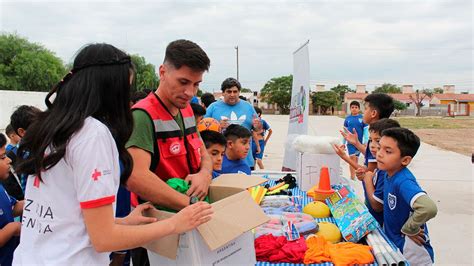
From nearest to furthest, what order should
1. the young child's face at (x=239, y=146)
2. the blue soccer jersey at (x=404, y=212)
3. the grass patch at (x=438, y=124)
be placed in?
1. the blue soccer jersey at (x=404, y=212)
2. the young child's face at (x=239, y=146)
3. the grass patch at (x=438, y=124)

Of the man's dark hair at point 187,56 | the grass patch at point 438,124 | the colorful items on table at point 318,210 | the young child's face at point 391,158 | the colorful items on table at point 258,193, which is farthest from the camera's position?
the grass patch at point 438,124

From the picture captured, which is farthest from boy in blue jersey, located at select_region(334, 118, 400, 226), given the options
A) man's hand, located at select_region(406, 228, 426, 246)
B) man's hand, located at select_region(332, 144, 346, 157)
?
man's hand, located at select_region(406, 228, 426, 246)

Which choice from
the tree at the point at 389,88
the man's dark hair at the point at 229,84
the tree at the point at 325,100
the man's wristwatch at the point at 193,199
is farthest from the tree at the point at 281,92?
the man's wristwatch at the point at 193,199

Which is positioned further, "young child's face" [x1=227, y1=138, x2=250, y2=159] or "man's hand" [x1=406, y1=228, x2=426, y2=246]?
"young child's face" [x1=227, y1=138, x2=250, y2=159]

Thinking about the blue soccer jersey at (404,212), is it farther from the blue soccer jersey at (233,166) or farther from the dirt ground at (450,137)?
the dirt ground at (450,137)

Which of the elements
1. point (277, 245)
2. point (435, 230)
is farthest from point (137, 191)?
point (435, 230)

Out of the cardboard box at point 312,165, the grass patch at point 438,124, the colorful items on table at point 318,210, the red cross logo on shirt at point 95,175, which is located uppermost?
the red cross logo on shirt at point 95,175

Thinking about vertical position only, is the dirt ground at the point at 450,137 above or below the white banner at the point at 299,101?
below

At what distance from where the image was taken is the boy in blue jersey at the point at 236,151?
332 centimetres

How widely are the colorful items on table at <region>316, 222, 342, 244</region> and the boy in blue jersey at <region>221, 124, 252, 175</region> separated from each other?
1.11 meters

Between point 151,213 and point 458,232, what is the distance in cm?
431

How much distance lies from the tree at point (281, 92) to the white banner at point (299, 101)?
5151 cm

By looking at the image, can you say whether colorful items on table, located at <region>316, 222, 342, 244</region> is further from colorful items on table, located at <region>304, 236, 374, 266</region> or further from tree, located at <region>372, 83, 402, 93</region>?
tree, located at <region>372, 83, 402, 93</region>

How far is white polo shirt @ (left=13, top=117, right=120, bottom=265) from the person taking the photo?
104cm
